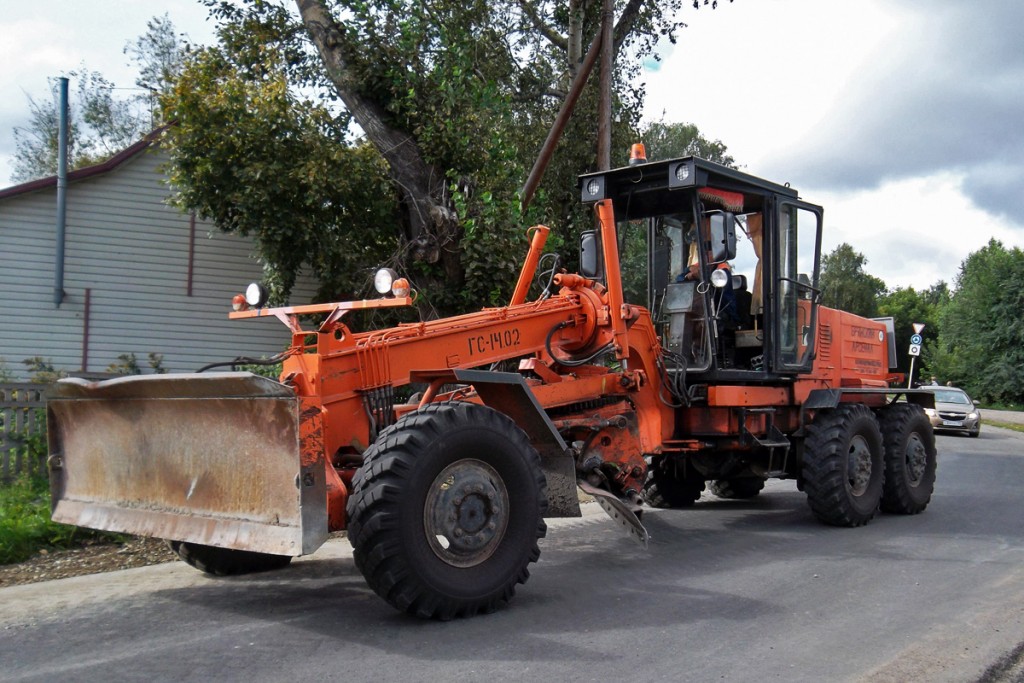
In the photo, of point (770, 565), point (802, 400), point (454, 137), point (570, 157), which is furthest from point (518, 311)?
point (570, 157)

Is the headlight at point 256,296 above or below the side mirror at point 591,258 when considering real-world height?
below

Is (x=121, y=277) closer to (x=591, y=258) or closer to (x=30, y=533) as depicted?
(x=30, y=533)

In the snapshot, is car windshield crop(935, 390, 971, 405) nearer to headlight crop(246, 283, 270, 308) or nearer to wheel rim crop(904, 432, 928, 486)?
wheel rim crop(904, 432, 928, 486)

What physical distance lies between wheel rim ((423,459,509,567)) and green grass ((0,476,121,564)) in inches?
153

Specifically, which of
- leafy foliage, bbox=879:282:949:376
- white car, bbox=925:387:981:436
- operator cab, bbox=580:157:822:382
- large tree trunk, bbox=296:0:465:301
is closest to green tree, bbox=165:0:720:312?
large tree trunk, bbox=296:0:465:301

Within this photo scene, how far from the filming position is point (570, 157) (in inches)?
698

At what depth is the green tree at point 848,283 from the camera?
65625 millimetres

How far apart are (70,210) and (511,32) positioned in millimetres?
9129

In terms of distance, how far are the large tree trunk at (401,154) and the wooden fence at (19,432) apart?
5.76 m

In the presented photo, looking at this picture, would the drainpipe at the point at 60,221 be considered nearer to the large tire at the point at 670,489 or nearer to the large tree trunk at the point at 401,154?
the large tree trunk at the point at 401,154

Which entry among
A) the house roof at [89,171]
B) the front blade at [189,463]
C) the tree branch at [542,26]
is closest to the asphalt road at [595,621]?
the front blade at [189,463]

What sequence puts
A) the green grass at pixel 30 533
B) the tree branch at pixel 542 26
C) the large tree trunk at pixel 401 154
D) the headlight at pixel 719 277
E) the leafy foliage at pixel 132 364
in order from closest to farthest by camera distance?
the green grass at pixel 30 533 < the headlight at pixel 719 277 < the large tree trunk at pixel 401 154 < the leafy foliage at pixel 132 364 < the tree branch at pixel 542 26

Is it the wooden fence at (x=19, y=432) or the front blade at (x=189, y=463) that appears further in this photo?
the wooden fence at (x=19, y=432)

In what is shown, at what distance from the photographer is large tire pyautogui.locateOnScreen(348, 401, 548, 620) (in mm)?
5188
